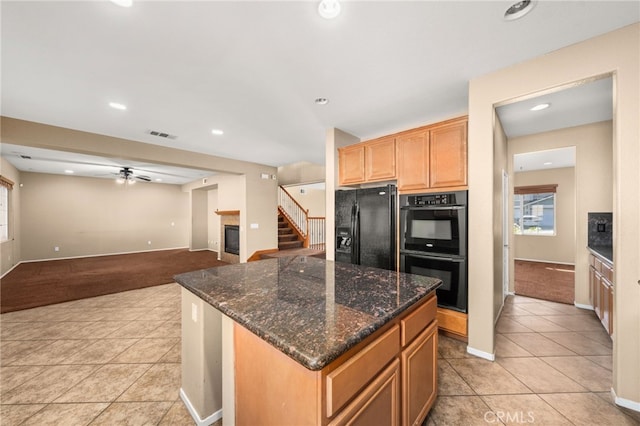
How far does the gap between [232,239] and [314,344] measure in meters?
6.90

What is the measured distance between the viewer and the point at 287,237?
7.50 metres

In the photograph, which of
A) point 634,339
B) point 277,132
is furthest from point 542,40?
point 277,132

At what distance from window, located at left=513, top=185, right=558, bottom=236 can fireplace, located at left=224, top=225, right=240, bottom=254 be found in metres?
7.82

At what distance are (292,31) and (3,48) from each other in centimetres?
232

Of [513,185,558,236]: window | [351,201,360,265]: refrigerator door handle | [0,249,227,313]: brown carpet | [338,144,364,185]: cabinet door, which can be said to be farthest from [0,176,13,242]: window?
[513,185,558,236]: window

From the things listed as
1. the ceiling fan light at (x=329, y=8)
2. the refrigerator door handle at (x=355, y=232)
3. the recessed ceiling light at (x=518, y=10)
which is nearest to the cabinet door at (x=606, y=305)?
the refrigerator door handle at (x=355, y=232)

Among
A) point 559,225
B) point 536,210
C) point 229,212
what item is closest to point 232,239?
point 229,212

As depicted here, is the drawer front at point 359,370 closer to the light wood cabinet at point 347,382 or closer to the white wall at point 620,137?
the light wood cabinet at point 347,382

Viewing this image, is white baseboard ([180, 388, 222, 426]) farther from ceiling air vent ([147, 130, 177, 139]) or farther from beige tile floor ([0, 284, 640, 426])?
ceiling air vent ([147, 130, 177, 139])

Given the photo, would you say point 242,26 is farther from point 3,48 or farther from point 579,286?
point 579,286

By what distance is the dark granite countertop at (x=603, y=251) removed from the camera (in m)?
2.64

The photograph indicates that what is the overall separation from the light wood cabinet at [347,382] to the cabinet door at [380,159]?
78.8 inches

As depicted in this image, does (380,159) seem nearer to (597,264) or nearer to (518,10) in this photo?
(518,10)

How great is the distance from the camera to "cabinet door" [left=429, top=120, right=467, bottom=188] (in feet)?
8.27
